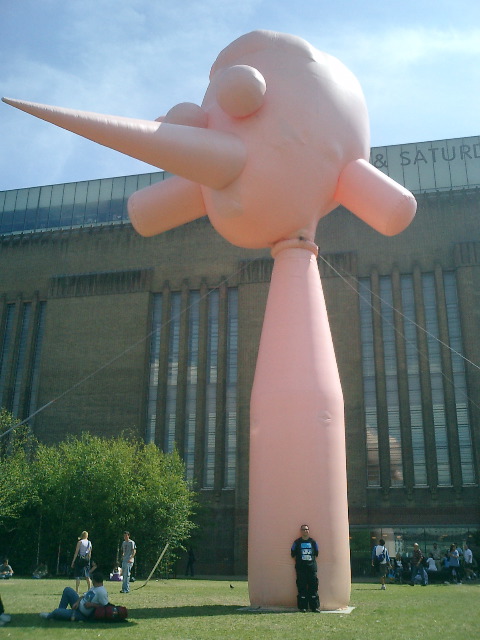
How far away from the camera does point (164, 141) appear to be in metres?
8.83

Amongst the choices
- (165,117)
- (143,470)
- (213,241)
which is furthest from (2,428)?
(165,117)

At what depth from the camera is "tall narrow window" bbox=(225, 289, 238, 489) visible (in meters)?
34.4

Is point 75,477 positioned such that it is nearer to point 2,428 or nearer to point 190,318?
point 2,428

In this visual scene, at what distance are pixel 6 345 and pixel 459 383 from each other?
27.2 m

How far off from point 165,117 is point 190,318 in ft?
91.3

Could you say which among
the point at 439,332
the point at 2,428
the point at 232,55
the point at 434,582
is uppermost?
the point at 439,332

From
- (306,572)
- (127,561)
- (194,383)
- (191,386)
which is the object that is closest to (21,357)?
(191,386)

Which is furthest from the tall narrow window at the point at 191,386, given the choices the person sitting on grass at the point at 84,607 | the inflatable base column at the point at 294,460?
the person sitting on grass at the point at 84,607

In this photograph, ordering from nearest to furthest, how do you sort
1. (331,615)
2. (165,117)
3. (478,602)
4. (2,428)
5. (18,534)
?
(331,615) → (165,117) → (478,602) → (18,534) → (2,428)

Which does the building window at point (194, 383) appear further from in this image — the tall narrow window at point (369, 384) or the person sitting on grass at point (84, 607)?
the person sitting on grass at point (84, 607)

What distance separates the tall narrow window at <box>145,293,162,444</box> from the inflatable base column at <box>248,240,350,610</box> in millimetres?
27626

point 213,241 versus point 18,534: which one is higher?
point 213,241

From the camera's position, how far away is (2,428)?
31188mm

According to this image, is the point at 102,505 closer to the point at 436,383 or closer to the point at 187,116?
the point at 436,383
